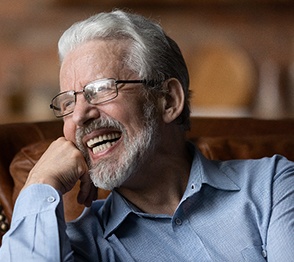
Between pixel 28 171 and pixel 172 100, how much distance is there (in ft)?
1.70

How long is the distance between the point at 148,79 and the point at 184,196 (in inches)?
12.5

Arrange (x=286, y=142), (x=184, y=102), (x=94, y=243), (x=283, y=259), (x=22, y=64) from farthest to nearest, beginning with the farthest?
(x=22, y=64), (x=286, y=142), (x=184, y=102), (x=94, y=243), (x=283, y=259)

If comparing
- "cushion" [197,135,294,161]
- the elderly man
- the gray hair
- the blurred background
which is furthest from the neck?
the blurred background

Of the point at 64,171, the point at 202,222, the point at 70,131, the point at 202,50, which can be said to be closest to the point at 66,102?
the point at 70,131

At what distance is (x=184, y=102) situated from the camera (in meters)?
1.92

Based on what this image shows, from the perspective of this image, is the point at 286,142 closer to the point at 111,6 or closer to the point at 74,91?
the point at 74,91

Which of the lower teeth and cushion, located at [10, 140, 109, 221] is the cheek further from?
cushion, located at [10, 140, 109, 221]


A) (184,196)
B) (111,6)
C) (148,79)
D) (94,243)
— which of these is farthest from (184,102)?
(111,6)

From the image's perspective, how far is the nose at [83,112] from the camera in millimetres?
1732

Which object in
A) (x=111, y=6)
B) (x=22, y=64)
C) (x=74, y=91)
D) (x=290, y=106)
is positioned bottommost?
(x=290, y=106)

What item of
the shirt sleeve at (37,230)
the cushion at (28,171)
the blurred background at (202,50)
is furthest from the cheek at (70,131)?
the blurred background at (202,50)

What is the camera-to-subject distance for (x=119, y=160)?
1.73 m

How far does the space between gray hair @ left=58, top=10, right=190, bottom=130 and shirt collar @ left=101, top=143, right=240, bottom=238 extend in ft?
0.83

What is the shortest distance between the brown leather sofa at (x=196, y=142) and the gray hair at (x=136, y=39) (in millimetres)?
391
